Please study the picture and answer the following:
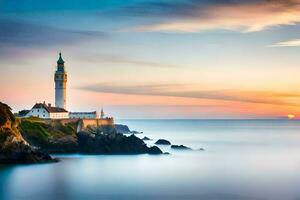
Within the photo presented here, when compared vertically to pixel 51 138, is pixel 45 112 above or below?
above

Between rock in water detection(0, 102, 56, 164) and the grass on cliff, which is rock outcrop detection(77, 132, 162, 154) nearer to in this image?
the grass on cliff

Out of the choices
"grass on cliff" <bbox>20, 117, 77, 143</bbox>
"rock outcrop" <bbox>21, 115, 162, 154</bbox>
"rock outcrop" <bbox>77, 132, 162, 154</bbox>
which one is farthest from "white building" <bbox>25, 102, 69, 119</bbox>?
"rock outcrop" <bbox>77, 132, 162, 154</bbox>

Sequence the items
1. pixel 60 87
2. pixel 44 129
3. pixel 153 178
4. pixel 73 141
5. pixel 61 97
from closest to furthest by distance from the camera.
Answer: pixel 153 178 < pixel 73 141 < pixel 44 129 < pixel 60 87 < pixel 61 97

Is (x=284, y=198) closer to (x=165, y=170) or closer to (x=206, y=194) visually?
(x=206, y=194)

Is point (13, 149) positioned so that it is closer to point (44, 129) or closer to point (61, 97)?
point (44, 129)

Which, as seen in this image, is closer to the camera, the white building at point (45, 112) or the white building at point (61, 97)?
the white building at point (45, 112)

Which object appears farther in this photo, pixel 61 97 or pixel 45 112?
pixel 61 97

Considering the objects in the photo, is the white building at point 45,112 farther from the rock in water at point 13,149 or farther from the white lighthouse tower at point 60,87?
the rock in water at point 13,149

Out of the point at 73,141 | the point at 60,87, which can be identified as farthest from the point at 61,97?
the point at 73,141

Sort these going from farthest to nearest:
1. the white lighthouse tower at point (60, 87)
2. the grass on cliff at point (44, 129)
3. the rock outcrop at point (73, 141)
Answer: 1. the white lighthouse tower at point (60, 87)
2. the rock outcrop at point (73, 141)
3. the grass on cliff at point (44, 129)

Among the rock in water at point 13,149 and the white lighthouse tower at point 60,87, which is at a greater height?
the white lighthouse tower at point 60,87

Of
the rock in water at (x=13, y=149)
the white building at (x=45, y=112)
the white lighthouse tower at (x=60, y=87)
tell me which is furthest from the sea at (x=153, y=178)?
the white lighthouse tower at (x=60, y=87)

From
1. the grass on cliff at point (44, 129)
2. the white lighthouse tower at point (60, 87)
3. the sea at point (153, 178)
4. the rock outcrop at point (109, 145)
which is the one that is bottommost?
the sea at point (153, 178)

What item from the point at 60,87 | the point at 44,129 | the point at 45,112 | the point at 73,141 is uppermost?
the point at 60,87
